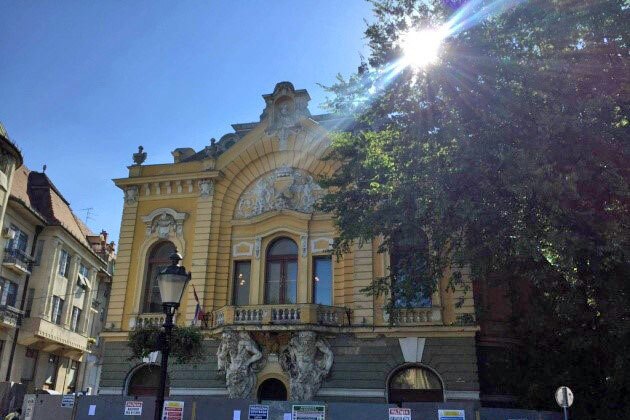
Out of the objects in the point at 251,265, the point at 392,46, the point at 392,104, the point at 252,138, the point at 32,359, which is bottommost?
the point at 32,359

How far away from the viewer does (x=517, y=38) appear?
45.6 ft

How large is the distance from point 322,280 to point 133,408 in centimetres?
1037

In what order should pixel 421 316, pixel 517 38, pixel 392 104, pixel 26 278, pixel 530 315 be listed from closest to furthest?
pixel 517 38 → pixel 392 104 → pixel 530 315 → pixel 421 316 → pixel 26 278

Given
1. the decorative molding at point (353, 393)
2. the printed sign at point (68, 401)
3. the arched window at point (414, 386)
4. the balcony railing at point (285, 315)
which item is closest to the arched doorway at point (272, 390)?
the decorative molding at point (353, 393)

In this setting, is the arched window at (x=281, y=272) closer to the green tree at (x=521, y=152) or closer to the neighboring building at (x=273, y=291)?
the neighboring building at (x=273, y=291)

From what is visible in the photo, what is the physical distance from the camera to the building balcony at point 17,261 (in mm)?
33000

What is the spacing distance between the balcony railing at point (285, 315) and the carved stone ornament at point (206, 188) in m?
5.51

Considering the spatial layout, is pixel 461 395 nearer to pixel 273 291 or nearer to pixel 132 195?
pixel 273 291

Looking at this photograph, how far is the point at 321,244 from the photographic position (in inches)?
910

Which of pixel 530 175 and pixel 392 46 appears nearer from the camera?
pixel 530 175

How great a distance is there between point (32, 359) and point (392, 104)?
101ft

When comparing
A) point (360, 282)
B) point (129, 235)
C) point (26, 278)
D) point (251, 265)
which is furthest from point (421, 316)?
point (26, 278)

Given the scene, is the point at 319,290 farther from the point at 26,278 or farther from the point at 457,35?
the point at 26,278

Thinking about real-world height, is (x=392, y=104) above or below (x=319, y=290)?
above
